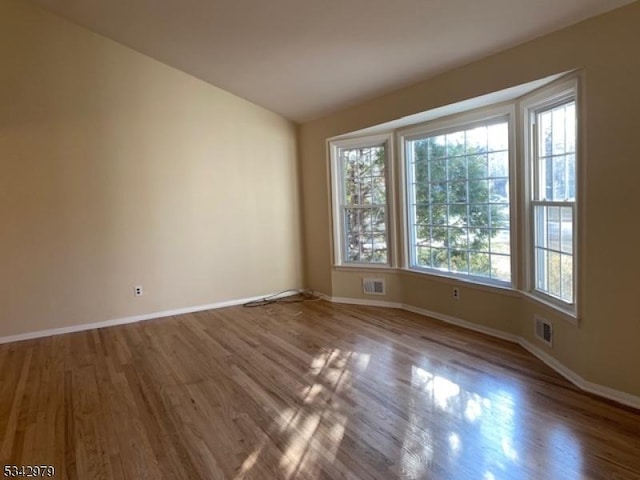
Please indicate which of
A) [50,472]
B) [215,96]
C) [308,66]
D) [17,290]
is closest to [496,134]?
[308,66]

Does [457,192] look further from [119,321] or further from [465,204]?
[119,321]

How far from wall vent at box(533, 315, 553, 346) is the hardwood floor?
0.63 ft

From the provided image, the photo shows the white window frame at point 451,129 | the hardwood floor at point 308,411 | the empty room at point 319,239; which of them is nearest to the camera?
the hardwood floor at point 308,411

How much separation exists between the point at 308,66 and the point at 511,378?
3.24m

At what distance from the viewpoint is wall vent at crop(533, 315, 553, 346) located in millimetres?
3318

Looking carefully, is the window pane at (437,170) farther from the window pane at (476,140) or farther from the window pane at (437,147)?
the window pane at (476,140)

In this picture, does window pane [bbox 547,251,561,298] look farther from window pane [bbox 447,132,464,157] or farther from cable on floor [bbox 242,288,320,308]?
cable on floor [bbox 242,288,320,308]

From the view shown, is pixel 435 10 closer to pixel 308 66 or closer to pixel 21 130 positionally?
pixel 308 66

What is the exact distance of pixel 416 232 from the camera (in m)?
4.95

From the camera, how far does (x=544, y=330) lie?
3402mm

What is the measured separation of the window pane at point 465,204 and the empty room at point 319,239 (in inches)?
0.9

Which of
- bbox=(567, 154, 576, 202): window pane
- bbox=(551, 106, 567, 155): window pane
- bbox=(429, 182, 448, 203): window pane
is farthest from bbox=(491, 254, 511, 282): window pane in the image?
bbox=(551, 106, 567, 155): window pane

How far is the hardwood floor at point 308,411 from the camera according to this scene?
7.25ft

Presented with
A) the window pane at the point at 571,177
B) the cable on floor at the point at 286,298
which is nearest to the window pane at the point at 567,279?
the window pane at the point at 571,177
